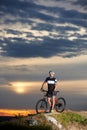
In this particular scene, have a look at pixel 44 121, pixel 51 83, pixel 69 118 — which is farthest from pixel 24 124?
pixel 69 118

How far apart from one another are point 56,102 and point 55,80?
260cm

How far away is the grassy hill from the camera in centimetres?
3897

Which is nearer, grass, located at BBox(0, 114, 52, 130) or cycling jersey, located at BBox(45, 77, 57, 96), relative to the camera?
grass, located at BBox(0, 114, 52, 130)

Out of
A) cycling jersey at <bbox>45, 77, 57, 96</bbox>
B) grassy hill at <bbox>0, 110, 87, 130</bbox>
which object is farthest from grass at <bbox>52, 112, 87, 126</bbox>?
cycling jersey at <bbox>45, 77, 57, 96</bbox>

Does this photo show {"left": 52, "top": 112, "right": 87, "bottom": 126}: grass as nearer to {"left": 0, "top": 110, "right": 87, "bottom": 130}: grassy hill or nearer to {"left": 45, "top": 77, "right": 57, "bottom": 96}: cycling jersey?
{"left": 0, "top": 110, "right": 87, "bottom": 130}: grassy hill

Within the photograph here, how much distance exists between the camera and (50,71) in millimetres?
39156

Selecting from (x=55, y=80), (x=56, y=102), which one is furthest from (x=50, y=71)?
(x=56, y=102)

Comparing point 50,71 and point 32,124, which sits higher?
point 50,71

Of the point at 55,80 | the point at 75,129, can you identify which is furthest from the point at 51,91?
the point at 75,129

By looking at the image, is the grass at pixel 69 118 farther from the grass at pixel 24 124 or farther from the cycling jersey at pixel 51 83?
the cycling jersey at pixel 51 83

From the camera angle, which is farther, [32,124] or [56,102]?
[56,102]

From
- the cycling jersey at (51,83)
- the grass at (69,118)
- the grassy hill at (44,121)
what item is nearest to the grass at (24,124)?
the grassy hill at (44,121)

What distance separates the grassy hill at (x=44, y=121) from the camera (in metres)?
39.0

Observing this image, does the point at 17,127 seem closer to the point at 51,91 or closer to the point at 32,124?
the point at 32,124
